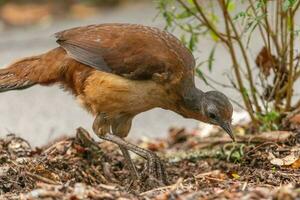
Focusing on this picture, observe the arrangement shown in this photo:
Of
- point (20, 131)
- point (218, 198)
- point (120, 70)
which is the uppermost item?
point (120, 70)

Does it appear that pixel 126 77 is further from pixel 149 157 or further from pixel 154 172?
pixel 154 172

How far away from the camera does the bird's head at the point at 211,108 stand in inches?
245

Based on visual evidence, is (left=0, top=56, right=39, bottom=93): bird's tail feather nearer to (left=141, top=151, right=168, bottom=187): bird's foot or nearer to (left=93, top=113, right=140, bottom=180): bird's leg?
(left=93, top=113, right=140, bottom=180): bird's leg

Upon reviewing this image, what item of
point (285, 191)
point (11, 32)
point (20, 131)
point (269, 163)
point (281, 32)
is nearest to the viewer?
point (285, 191)

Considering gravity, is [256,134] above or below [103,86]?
below

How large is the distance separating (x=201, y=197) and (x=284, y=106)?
9.25 feet

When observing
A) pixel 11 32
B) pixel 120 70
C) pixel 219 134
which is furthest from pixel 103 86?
pixel 11 32

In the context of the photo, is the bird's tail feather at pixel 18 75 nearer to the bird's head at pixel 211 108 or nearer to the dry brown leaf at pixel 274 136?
the bird's head at pixel 211 108

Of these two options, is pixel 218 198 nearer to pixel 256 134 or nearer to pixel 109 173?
pixel 109 173

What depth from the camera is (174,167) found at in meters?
6.84

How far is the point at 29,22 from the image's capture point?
46.9ft

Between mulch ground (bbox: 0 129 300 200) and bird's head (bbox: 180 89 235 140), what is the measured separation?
0.39 metres

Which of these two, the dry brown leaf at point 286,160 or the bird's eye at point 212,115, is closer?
the dry brown leaf at point 286,160

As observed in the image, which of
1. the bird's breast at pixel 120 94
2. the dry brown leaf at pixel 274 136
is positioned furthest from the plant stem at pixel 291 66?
the bird's breast at pixel 120 94
